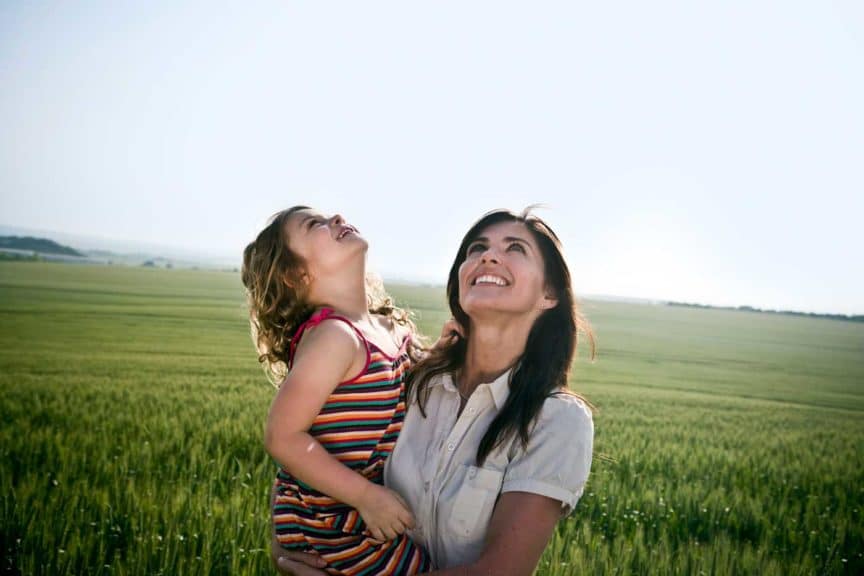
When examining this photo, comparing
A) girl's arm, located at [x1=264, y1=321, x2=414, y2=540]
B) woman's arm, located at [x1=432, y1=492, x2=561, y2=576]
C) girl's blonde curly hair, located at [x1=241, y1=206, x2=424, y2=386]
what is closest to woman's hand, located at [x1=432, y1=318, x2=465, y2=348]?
girl's blonde curly hair, located at [x1=241, y1=206, x2=424, y2=386]

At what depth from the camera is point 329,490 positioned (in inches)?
89.0

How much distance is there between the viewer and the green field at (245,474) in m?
3.67

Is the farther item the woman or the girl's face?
the girl's face

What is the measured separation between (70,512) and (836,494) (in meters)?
6.45

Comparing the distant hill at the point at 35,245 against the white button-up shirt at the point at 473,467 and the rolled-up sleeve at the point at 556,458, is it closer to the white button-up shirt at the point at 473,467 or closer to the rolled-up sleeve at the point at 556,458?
the white button-up shirt at the point at 473,467

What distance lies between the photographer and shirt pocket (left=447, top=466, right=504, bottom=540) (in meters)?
2.21

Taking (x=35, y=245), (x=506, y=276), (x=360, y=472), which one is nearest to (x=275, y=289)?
(x=360, y=472)

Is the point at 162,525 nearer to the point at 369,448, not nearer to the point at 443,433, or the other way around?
the point at 369,448

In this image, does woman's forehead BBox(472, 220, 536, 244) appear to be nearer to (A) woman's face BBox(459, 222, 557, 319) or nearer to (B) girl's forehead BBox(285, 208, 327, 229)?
(A) woman's face BBox(459, 222, 557, 319)

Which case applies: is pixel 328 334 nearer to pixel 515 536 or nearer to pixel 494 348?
pixel 494 348

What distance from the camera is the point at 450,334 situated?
294cm

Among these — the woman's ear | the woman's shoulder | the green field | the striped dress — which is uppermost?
the woman's ear

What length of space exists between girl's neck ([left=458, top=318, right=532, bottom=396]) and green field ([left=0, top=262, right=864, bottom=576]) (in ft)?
4.04

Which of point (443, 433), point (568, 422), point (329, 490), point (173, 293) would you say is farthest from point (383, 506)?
point (173, 293)
